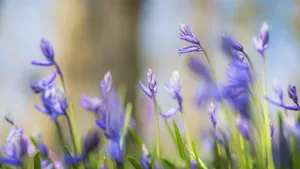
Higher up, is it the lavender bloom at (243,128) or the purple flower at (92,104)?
the purple flower at (92,104)

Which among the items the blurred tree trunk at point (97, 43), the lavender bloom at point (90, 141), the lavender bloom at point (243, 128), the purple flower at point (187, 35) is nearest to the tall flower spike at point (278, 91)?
the lavender bloom at point (243, 128)

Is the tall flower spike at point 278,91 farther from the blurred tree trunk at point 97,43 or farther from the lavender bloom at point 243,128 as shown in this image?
the blurred tree trunk at point 97,43

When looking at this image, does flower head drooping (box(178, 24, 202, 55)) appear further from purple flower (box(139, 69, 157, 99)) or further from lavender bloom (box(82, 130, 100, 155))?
lavender bloom (box(82, 130, 100, 155))

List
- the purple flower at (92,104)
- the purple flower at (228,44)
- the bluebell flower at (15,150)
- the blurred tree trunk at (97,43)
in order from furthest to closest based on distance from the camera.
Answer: the blurred tree trunk at (97,43), the purple flower at (92,104), the bluebell flower at (15,150), the purple flower at (228,44)

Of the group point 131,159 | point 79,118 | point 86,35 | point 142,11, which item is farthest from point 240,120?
point 142,11

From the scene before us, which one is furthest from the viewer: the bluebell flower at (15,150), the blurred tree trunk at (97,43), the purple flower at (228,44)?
the blurred tree trunk at (97,43)

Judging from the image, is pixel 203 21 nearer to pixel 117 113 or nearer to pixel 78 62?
pixel 78 62

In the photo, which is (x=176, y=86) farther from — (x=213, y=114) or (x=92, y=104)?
(x=92, y=104)
